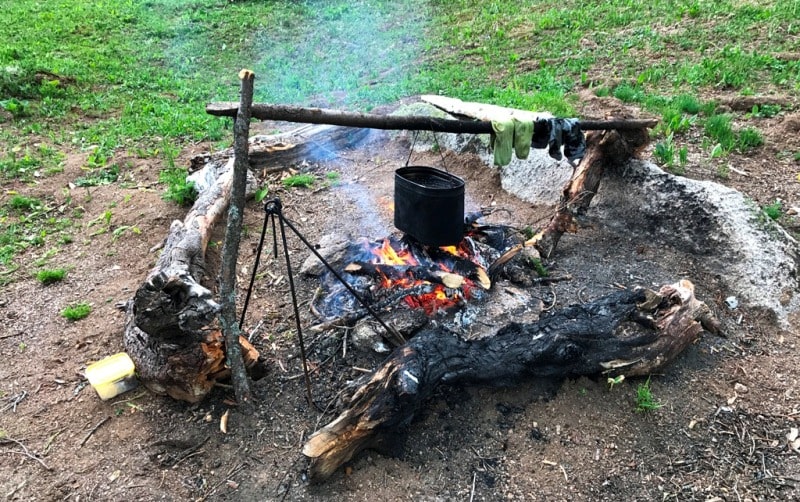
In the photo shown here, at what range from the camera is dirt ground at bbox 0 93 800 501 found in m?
3.15

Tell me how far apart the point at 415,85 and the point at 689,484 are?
27.1ft

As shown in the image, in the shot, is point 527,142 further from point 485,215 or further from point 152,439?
point 152,439

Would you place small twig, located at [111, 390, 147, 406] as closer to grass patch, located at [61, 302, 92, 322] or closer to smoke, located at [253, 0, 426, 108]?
grass patch, located at [61, 302, 92, 322]

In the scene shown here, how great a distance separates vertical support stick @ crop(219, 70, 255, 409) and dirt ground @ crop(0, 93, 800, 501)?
271mm

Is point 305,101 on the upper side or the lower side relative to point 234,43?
lower

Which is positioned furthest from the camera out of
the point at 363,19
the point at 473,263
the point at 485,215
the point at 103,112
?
the point at 363,19

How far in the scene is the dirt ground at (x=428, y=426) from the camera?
10.3ft

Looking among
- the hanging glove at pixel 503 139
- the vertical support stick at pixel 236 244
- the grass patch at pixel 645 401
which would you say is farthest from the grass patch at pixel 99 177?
the grass patch at pixel 645 401

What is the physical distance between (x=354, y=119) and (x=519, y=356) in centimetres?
200

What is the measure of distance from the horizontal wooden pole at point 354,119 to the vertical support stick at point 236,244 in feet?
0.38

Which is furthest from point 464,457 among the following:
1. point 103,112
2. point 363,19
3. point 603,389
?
point 363,19

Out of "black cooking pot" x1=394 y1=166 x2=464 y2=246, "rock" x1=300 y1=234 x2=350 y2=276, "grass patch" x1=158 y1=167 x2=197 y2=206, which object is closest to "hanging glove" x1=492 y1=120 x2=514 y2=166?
"black cooking pot" x1=394 y1=166 x2=464 y2=246

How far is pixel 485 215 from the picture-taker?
227 inches

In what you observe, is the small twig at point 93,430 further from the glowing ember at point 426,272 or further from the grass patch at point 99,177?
the grass patch at point 99,177
